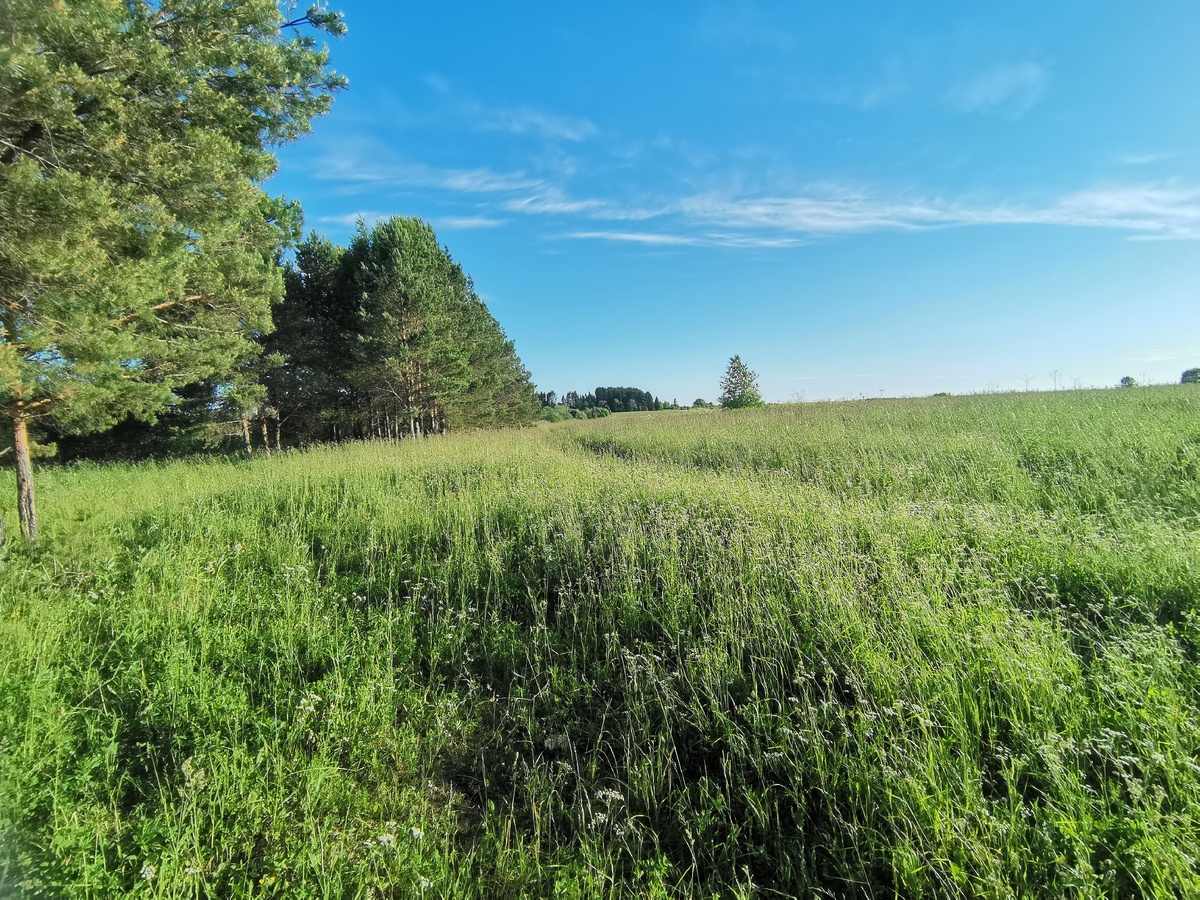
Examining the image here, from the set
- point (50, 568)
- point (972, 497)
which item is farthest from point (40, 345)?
point (972, 497)

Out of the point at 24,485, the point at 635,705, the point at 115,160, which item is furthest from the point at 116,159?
the point at 635,705

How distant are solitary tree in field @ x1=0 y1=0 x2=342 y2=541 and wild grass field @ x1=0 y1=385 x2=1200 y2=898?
2679mm

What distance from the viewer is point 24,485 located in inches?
247

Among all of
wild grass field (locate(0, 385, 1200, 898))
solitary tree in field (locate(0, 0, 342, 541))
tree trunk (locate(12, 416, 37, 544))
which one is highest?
solitary tree in field (locate(0, 0, 342, 541))

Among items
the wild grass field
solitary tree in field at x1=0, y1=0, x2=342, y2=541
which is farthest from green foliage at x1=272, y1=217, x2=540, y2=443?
the wild grass field

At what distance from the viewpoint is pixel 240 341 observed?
8.79 meters

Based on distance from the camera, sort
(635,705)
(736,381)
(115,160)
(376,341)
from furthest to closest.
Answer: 1. (736,381)
2. (376,341)
3. (115,160)
4. (635,705)

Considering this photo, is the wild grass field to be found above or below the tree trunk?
below

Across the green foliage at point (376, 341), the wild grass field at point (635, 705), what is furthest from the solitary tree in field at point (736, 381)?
the wild grass field at point (635, 705)

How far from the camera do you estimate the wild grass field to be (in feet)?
5.59

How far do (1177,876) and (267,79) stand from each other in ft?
32.7

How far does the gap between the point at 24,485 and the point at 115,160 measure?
17.1 ft

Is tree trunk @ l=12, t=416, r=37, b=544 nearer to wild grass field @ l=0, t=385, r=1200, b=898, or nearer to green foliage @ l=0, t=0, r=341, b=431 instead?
green foliage @ l=0, t=0, r=341, b=431

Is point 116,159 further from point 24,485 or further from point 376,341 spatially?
point 376,341
